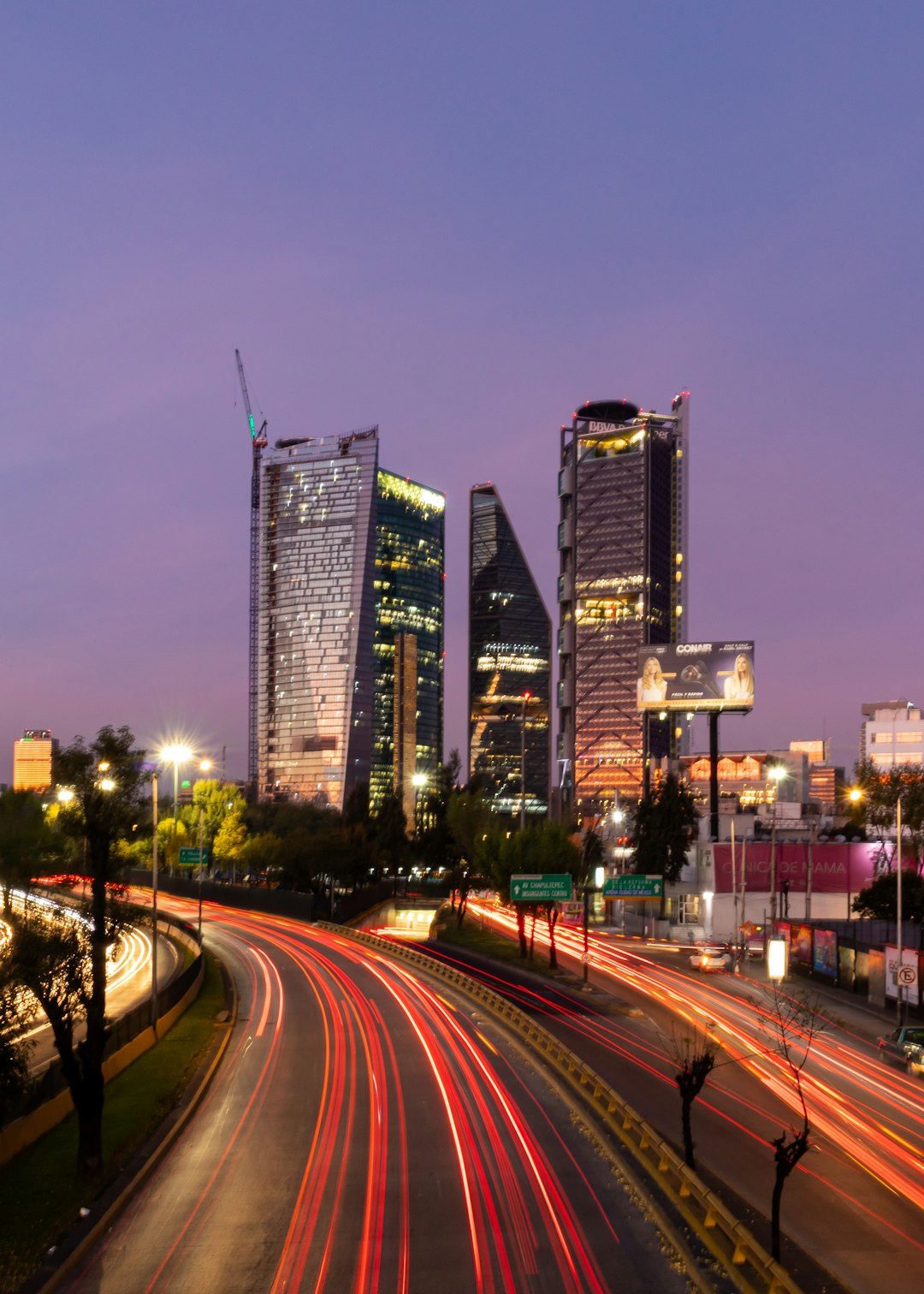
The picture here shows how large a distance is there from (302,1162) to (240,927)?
65438 millimetres

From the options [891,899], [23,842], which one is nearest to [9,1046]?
[23,842]

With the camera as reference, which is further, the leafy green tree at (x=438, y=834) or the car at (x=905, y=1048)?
the leafy green tree at (x=438, y=834)

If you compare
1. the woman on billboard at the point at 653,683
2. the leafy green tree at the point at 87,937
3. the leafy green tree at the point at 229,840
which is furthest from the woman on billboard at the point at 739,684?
the leafy green tree at the point at 87,937

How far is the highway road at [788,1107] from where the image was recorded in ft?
73.7

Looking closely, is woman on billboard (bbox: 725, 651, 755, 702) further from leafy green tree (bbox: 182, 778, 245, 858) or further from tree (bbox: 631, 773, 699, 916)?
leafy green tree (bbox: 182, 778, 245, 858)

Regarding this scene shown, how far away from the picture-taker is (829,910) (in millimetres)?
85688

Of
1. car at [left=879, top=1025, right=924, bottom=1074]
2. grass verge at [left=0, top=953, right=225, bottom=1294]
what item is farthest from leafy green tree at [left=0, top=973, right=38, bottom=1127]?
car at [left=879, top=1025, right=924, bottom=1074]

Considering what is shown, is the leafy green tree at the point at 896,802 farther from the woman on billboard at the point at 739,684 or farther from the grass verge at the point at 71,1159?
the grass verge at the point at 71,1159

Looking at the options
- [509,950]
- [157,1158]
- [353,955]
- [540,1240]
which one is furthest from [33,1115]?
[509,950]

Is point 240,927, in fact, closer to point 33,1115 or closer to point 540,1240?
point 33,1115

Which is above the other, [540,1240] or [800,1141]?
[800,1141]

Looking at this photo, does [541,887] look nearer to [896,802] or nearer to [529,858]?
[529,858]

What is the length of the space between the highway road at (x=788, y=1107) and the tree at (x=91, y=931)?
539 inches

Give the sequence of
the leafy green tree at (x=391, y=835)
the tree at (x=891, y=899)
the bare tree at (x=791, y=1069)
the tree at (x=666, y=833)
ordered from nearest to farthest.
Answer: the bare tree at (x=791, y=1069), the tree at (x=891, y=899), the tree at (x=666, y=833), the leafy green tree at (x=391, y=835)
